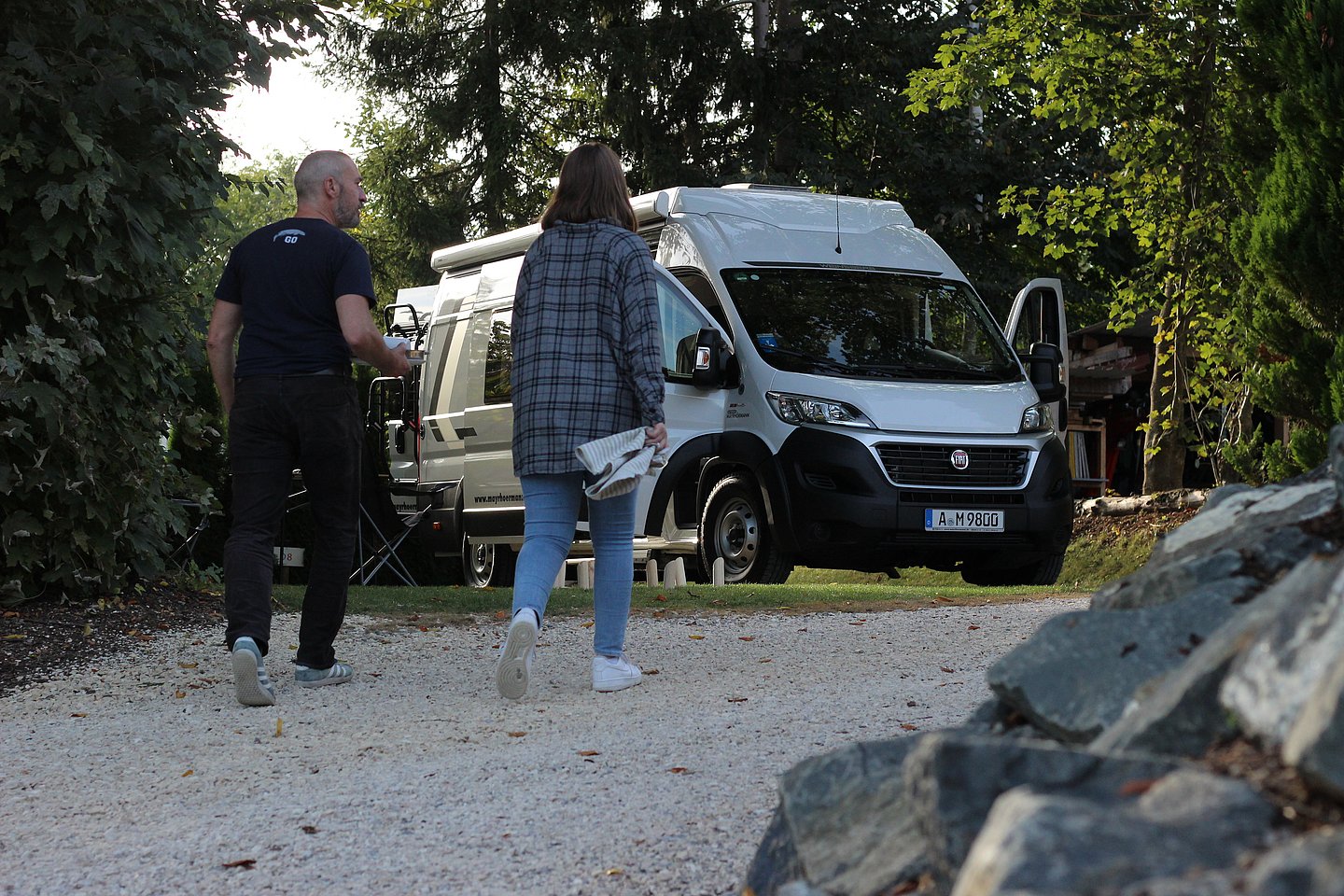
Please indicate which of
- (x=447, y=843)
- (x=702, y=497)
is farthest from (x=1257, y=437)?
(x=447, y=843)

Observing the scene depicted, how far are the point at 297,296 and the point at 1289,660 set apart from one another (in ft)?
14.2

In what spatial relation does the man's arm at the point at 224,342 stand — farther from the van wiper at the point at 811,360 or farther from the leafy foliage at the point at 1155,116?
the leafy foliage at the point at 1155,116

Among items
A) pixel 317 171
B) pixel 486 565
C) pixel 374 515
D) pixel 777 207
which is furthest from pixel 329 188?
pixel 374 515

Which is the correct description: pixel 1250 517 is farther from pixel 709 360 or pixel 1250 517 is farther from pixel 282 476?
pixel 709 360

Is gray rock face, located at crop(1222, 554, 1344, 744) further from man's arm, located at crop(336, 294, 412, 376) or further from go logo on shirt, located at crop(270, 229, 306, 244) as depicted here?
go logo on shirt, located at crop(270, 229, 306, 244)

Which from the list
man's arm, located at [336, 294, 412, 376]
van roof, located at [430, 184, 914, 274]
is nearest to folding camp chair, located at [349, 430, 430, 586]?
van roof, located at [430, 184, 914, 274]

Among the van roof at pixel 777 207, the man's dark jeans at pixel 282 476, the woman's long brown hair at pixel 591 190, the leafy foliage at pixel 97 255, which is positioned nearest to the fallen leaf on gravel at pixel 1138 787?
the woman's long brown hair at pixel 591 190

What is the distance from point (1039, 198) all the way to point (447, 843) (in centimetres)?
1844

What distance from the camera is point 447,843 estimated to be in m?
3.78

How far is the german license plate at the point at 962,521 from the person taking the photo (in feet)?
33.3

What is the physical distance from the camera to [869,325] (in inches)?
422

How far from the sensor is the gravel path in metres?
3.62

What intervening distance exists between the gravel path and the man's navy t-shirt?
4.08 ft

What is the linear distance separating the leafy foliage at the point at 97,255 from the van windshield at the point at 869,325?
12.8 ft
